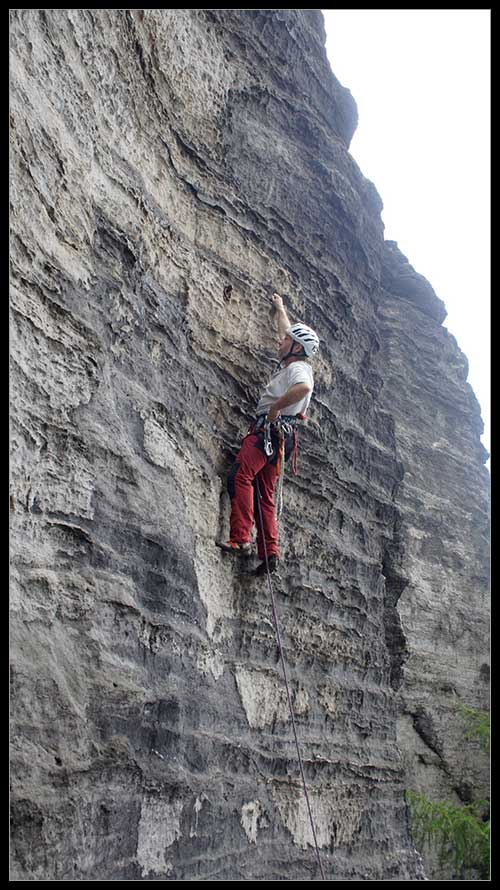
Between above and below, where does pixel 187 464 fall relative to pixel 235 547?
above

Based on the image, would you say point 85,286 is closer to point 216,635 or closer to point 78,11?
point 78,11

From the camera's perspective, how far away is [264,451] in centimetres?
766

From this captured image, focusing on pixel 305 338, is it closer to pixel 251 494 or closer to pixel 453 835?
pixel 251 494

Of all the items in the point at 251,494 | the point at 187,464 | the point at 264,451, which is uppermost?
the point at 264,451

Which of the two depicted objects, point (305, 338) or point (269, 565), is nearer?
point (269, 565)

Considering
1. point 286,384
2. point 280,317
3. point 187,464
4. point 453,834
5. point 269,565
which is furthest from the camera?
point 453,834

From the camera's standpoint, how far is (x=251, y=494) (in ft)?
24.5

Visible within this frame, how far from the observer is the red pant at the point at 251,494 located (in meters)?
7.32

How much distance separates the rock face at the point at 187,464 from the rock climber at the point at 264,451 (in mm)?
183

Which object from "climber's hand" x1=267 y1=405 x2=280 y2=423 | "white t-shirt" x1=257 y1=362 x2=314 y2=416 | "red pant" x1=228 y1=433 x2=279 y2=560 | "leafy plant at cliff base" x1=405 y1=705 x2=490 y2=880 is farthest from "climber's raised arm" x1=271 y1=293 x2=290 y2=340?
"leafy plant at cliff base" x1=405 y1=705 x2=490 y2=880

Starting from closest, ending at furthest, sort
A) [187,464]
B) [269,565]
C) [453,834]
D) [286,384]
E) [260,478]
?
[187,464] < [269,565] < [286,384] < [260,478] < [453,834]

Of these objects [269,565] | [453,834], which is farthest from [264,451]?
[453,834]

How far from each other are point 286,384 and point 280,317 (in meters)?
1.25

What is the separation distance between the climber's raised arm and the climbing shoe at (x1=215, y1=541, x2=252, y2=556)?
7.16 feet
